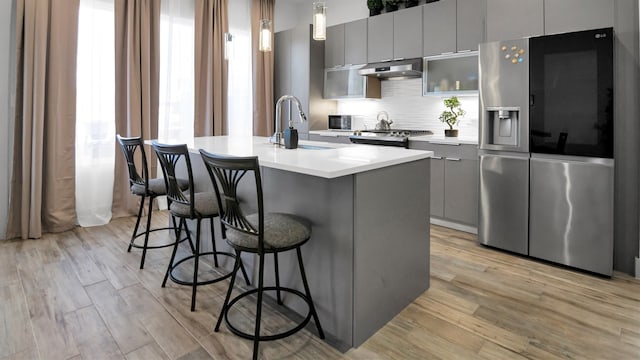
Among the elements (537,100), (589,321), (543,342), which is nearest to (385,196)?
(543,342)

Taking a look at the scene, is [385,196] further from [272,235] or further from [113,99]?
[113,99]

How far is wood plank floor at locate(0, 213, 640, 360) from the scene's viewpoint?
1971mm

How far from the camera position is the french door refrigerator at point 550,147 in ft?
9.13

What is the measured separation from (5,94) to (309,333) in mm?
3662

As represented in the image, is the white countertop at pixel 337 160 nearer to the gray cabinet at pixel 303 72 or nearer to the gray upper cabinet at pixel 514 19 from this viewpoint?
the gray upper cabinet at pixel 514 19

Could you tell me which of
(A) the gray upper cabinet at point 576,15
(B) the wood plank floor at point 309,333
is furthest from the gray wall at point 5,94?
(A) the gray upper cabinet at point 576,15

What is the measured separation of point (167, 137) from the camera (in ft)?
15.9

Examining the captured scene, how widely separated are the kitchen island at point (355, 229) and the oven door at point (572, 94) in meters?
1.17

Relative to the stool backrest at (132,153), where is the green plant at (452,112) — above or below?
above

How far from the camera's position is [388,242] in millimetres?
2232

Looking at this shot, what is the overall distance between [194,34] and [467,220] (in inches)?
153

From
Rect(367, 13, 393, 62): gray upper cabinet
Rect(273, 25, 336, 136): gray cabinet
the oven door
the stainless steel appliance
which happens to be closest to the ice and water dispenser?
the oven door

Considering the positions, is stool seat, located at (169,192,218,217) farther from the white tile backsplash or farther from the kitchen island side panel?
the white tile backsplash

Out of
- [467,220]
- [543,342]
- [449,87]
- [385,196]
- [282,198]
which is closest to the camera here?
[543,342]
